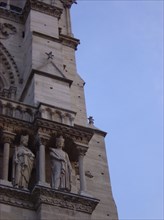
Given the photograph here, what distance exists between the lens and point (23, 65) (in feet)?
49.2

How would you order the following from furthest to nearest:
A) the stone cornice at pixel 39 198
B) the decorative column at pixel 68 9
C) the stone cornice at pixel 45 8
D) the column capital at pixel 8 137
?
1. the decorative column at pixel 68 9
2. the stone cornice at pixel 45 8
3. the column capital at pixel 8 137
4. the stone cornice at pixel 39 198

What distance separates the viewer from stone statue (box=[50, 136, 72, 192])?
1057 cm

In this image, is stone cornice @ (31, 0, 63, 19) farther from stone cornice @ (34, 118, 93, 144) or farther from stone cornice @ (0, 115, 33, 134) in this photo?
stone cornice @ (0, 115, 33, 134)

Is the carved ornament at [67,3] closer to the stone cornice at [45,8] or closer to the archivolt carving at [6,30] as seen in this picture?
the stone cornice at [45,8]

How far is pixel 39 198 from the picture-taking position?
10.1m

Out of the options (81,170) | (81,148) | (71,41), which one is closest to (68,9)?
(71,41)

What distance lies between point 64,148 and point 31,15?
5638 mm

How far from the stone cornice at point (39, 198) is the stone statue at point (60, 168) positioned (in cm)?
26

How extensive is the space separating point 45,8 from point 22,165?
6754mm

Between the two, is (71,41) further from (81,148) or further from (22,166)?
(22,166)

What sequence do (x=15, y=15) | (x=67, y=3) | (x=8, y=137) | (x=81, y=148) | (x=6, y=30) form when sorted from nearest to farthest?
(x=8, y=137) → (x=81, y=148) → (x=6, y=30) → (x=15, y=15) → (x=67, y=3)

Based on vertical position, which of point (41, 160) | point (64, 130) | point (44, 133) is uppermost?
point (64, 130)

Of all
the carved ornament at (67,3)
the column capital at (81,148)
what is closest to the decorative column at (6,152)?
the column capital at (81,148)

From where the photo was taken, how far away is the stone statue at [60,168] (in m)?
10.6
